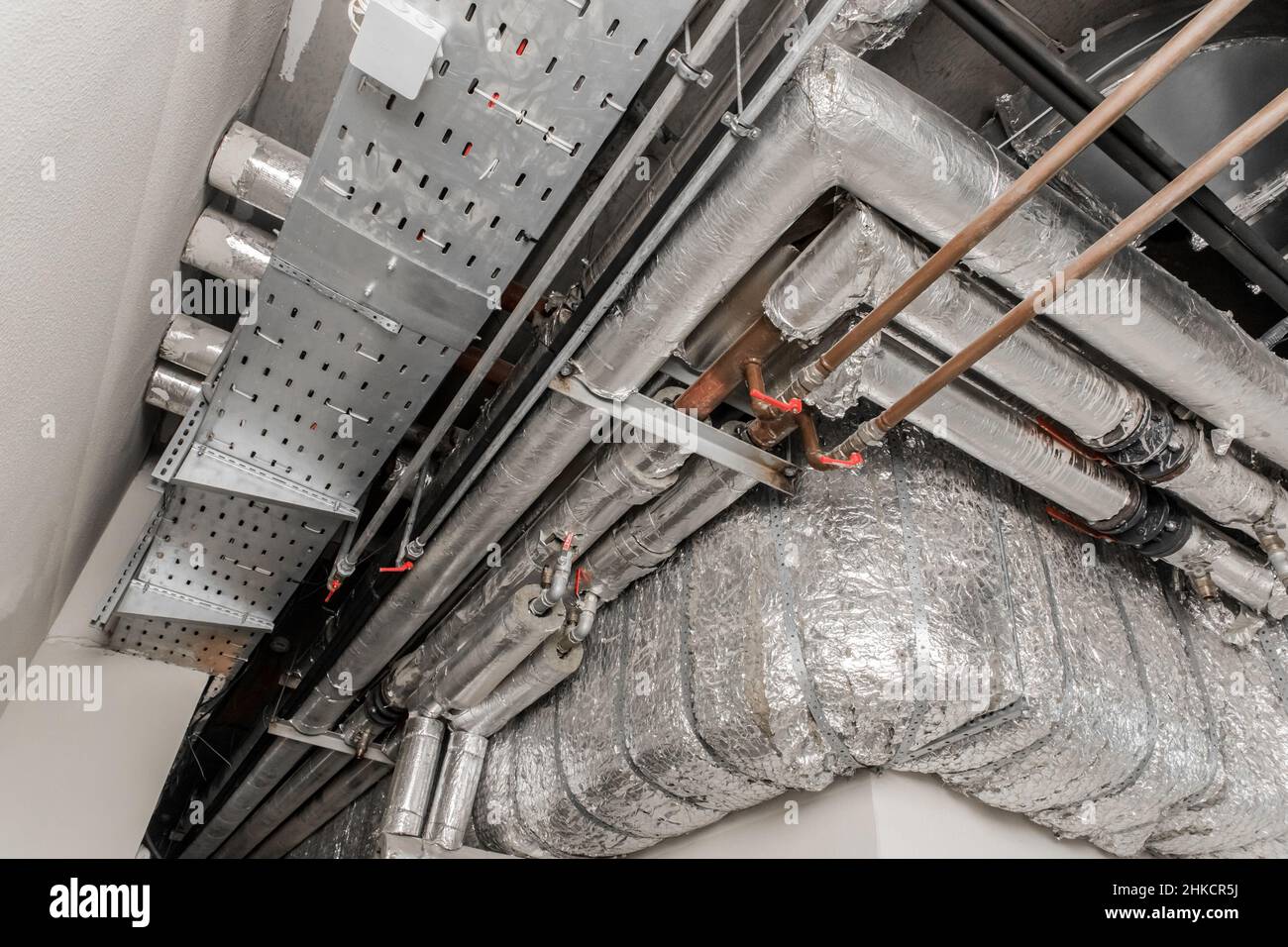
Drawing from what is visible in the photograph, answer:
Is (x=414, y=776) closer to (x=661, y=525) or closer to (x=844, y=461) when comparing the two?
(x=661, y=525)

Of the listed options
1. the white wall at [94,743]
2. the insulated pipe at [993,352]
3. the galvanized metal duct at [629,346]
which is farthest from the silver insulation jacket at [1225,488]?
the white wall at [94,743]

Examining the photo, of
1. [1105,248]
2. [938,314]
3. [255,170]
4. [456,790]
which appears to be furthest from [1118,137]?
[456,790]

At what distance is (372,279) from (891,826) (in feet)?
3.73

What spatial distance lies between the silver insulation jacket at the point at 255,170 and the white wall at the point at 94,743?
898mm

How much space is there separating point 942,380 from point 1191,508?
0.63m

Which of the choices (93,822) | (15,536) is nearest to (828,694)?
(15,536)

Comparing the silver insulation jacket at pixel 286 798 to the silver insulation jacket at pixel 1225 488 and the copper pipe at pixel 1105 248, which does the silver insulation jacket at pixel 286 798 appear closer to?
the copper pipe at pixel 1105 248

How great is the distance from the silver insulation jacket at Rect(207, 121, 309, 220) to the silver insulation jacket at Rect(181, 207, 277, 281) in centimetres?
11

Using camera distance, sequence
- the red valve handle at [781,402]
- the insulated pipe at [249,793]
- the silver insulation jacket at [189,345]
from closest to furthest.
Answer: the red valve handle at [781,402] < the silver insulation jacket at [189,345] < the insulated pipe at [249,793]

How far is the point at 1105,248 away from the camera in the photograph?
888 mm

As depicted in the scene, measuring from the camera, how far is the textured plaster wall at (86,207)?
874mm
